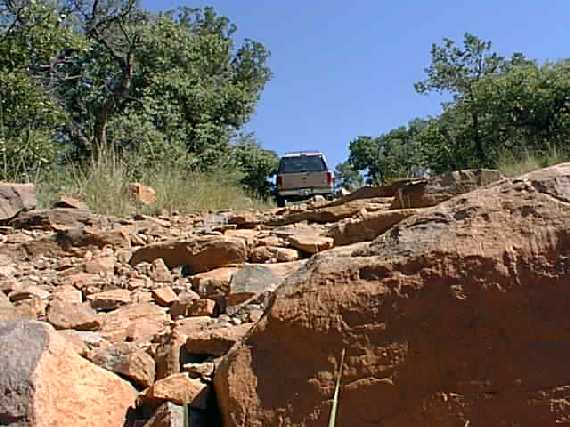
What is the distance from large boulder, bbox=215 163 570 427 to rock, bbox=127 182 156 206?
598cm

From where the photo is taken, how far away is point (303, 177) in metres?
20.2

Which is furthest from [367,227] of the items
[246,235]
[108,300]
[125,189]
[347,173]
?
[347,173]

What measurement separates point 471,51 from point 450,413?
20.9m

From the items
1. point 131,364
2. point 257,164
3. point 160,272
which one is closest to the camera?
point 131,364

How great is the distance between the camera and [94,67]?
62.7 feet

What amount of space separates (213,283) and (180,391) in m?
1.15

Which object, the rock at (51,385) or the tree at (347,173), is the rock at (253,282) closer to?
the rock at (51,385)

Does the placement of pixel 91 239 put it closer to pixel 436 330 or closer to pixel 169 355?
pixel 169 355

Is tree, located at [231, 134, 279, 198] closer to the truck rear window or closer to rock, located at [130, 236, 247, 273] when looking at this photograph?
the truck rear window

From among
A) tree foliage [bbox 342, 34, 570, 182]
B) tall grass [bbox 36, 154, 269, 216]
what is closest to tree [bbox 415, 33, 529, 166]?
tree foliage [bbox 342, 34, 570, 182]

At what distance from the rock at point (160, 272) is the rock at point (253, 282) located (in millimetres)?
713

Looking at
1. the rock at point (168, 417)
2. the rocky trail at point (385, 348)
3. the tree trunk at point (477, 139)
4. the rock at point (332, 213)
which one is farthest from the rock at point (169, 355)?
the tree trunk at point (477, 139)

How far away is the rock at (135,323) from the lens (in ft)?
7.98

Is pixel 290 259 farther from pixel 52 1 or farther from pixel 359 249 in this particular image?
pixel 52 1
